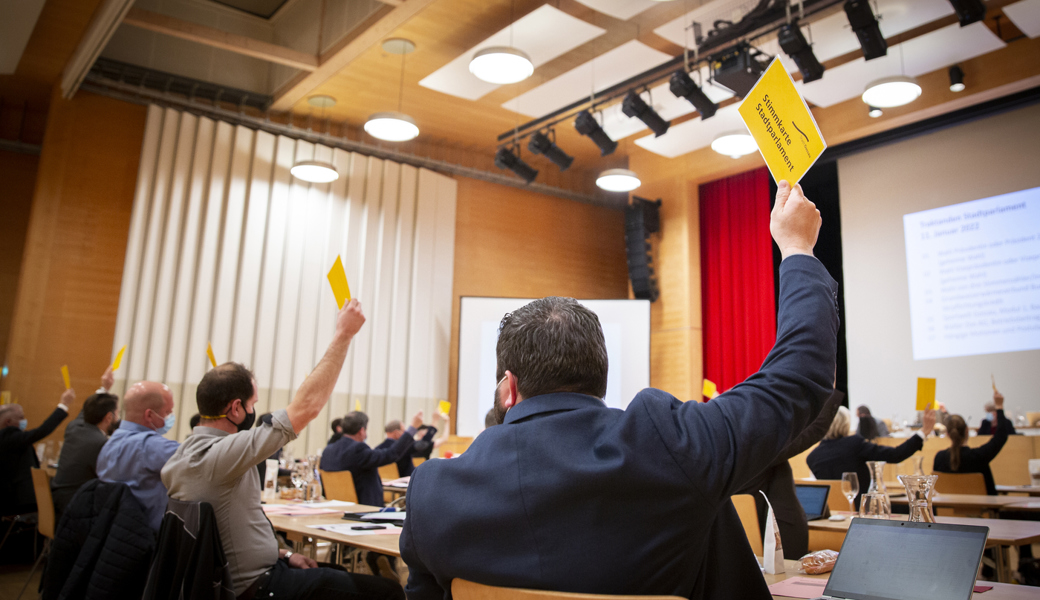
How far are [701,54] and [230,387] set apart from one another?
545cm

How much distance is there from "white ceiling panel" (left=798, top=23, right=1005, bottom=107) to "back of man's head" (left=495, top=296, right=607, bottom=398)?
6.35 m

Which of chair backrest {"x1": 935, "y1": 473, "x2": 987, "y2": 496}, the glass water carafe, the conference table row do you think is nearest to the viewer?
the glass water carafe

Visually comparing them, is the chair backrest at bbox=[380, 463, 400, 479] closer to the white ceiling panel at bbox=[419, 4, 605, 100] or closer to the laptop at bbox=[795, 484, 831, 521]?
the white ceiling panel at bbox=[419, 4, 605, 100]

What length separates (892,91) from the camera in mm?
6316

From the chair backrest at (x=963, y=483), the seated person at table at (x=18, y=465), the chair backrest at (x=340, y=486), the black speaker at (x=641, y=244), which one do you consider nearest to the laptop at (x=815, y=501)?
the chair backrest at (x=963, y=483)

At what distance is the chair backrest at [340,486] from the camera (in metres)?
4.37

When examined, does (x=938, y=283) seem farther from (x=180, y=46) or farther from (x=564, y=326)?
(x=180, y=46)

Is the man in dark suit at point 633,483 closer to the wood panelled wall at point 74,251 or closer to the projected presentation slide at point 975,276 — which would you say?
the projected presentation slide at point 975,276

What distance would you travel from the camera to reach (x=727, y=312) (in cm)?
957

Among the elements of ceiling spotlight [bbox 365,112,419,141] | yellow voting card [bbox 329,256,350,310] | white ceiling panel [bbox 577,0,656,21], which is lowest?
yellow voting card [bbox 329,256,350,310]

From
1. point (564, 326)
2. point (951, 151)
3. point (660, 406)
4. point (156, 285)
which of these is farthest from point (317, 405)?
point (951, 151)

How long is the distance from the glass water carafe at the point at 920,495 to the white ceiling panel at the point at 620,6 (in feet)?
17.3

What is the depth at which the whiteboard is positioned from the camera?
9.16 m

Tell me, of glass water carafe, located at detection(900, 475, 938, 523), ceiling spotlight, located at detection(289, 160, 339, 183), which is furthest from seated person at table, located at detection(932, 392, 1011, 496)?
ceiling spotlight, located at detection(289, 160, 339, 183)
